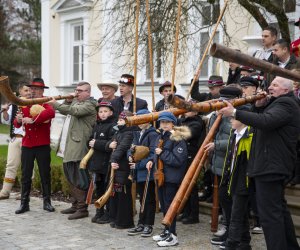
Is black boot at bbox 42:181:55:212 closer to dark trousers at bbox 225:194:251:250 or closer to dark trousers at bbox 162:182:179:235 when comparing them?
dark trousers at bbox 162:182:179:235

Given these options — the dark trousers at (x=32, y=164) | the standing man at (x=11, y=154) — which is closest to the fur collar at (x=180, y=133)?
the dark trousers at (x=32, y=164)

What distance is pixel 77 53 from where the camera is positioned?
1834 centimetres

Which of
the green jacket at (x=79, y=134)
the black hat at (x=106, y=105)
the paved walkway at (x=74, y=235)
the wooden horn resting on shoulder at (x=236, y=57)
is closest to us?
the wooden horn resting on shoulder at (x=236, y=57)

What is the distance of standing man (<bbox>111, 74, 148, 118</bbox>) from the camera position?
772 cm

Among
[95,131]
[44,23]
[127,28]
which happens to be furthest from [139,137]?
[44,23]

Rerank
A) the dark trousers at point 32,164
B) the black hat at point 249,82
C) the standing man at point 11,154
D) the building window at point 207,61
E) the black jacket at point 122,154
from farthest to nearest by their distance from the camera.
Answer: the building window at point 207,61, the standing man at point 11,154, the dark trousers at point 32,164, the black jacket at point 122,154, the black hat at point 249,82

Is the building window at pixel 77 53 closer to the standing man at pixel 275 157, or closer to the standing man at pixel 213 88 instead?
the standing man at pixel 213 88

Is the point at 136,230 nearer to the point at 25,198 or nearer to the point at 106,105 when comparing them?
the point at 106,105

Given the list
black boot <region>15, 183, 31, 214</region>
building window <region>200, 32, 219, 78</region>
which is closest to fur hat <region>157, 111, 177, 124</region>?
black boot <region>15, 183, 31, 214</region>

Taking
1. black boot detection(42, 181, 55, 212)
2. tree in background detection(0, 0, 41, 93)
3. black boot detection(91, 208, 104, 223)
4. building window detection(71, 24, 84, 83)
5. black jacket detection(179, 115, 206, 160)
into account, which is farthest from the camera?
tree in background detection(0, 0, 41, 93)

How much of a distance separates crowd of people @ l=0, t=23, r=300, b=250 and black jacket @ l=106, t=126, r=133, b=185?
13 mm

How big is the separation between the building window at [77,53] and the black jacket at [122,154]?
11.0 metres

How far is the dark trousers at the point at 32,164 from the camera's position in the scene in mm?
8219

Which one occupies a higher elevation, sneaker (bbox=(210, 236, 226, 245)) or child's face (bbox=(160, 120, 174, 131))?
child's face (bbox=(160, 120, 174, 131))
